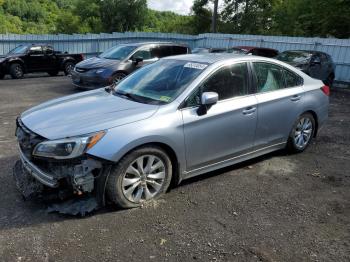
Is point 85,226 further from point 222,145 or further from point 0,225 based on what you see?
point 222,145

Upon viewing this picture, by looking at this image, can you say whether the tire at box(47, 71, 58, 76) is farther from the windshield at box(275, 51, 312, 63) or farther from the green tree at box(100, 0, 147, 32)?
the green tree at box(100, 0, 147, 32)

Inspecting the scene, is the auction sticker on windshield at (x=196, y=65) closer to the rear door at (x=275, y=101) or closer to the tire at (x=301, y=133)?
the rear door at (x=275, y=101)

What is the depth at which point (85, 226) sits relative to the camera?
12.8 feet

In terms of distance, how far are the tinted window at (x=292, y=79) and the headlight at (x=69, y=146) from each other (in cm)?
325

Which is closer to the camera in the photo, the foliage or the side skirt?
the side skirt

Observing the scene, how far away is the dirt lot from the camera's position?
3518 mm

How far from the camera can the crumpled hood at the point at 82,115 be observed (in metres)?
4.02

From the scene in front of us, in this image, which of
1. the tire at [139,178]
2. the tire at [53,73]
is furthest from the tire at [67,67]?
the tire at [139,178]

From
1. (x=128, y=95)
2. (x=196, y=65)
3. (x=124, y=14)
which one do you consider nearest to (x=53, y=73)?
(x=128, y=95)

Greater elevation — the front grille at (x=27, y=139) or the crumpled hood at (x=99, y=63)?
the crumpled hood at (x=99, y=63)

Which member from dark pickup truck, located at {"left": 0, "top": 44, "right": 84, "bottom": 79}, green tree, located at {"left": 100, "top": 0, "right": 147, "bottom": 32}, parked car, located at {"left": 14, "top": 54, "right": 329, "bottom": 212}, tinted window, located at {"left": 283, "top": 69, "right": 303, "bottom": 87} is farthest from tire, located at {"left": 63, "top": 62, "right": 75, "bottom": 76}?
green tree, located at {"left": 100, "top": 0, "right": 147, "bottom": 32}

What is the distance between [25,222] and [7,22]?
72025 mm

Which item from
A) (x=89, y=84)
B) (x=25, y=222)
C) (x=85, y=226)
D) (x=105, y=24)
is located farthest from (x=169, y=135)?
(x=105, y=24)

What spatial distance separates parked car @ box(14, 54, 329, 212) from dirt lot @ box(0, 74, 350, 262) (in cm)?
28
